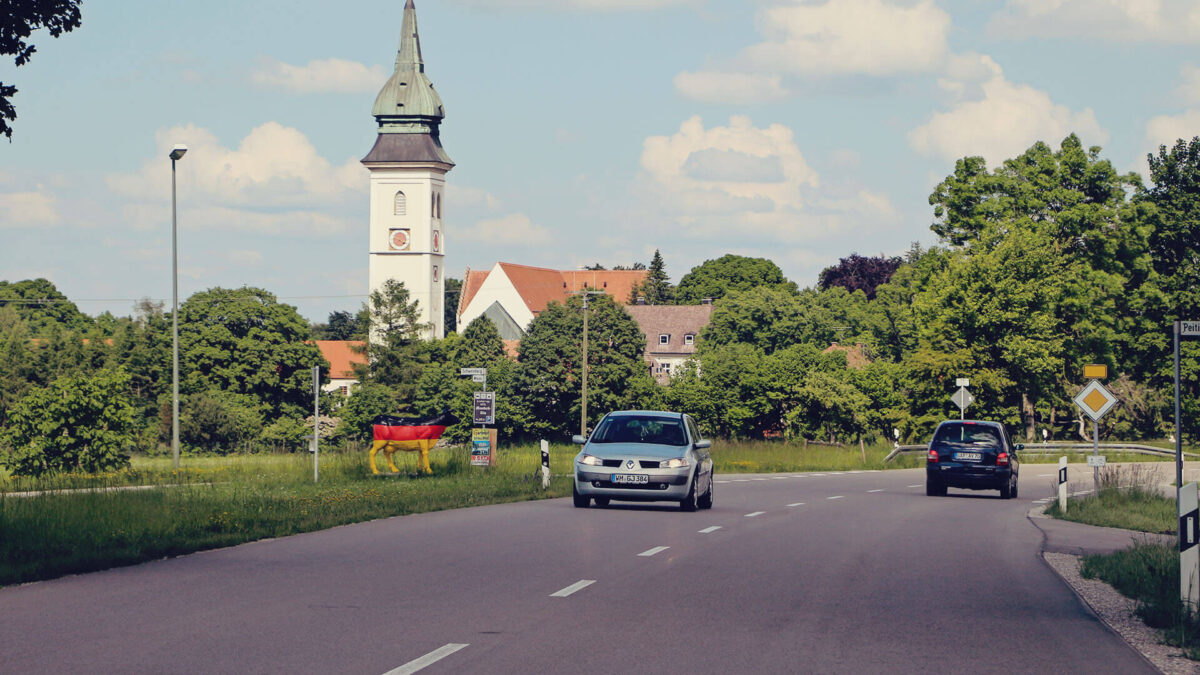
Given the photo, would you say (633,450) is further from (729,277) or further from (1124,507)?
(729,277)

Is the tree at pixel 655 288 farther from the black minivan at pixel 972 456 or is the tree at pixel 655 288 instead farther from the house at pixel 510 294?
the black minivan at pixel 972 456

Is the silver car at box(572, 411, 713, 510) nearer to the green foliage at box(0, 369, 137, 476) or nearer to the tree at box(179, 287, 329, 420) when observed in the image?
the green foliage at box(0, 369, 137, 476)

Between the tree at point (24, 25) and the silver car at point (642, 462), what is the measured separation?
9.37m

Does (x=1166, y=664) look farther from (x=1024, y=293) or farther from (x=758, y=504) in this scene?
(x=1024, y=293)

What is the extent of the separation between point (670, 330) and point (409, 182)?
2912cm

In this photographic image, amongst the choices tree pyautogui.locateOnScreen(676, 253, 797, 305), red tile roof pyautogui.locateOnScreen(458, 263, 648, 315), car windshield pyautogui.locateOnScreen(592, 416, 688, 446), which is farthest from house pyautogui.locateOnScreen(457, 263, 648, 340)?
car windshield pyautogui.locateOnScreen(592, 416, 688, 446)

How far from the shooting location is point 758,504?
24.8 meters

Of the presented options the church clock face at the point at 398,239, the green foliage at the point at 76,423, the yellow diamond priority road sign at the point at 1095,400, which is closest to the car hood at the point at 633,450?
the yellow diamond priority road sign at the point at 1095,400

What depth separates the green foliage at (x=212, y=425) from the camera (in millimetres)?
78000

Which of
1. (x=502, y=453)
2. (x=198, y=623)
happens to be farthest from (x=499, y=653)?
(x=502, y=453)

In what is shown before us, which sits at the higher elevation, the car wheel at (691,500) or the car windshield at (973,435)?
the car windshield at (973,435)

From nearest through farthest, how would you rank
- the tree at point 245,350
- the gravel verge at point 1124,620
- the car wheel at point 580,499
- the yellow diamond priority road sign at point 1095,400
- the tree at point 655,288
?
the gravel verge at point 1124,620
the car wheel at point 580,499
the yellow diamond priority road sign at point 1095,400
the tree at point 245,350
the tree at point 655,288

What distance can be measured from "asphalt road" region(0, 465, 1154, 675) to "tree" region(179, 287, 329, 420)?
68420 mm

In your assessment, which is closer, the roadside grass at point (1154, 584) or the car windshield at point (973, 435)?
the roadside grass at point (1154, 584)
